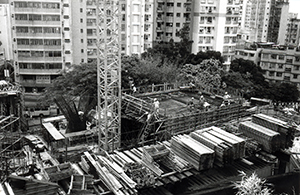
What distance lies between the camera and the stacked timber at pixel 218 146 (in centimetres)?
1866

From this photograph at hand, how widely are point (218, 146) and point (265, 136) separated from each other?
12.8 feet

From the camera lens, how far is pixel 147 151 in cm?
1822

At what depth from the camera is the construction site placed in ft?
53.5

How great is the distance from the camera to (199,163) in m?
17.9

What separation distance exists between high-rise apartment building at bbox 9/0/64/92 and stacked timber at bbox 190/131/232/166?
106 feet

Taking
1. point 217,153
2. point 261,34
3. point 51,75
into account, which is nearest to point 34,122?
point 51,75

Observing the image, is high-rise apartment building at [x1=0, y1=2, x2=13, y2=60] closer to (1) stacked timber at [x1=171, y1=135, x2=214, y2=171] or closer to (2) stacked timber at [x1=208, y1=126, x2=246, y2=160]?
(1) stacked timber at [x1=171, y1=135, x2=214, y2=171]

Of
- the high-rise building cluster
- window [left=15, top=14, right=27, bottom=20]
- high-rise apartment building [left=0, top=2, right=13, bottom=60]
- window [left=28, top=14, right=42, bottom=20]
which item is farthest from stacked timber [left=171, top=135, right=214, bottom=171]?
high-rise apartment building [left=0, top=2, right=13, bottom=60]

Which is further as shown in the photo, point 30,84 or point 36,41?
point 30,84

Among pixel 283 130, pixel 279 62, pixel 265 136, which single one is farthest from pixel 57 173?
pixel 279 62

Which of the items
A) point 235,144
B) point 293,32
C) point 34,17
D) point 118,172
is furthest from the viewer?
point 293,32

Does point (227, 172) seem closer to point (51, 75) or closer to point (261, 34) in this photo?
point (51, 75)

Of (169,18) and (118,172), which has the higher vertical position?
(169,18)

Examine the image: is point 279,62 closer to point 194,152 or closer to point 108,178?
point 194,152
